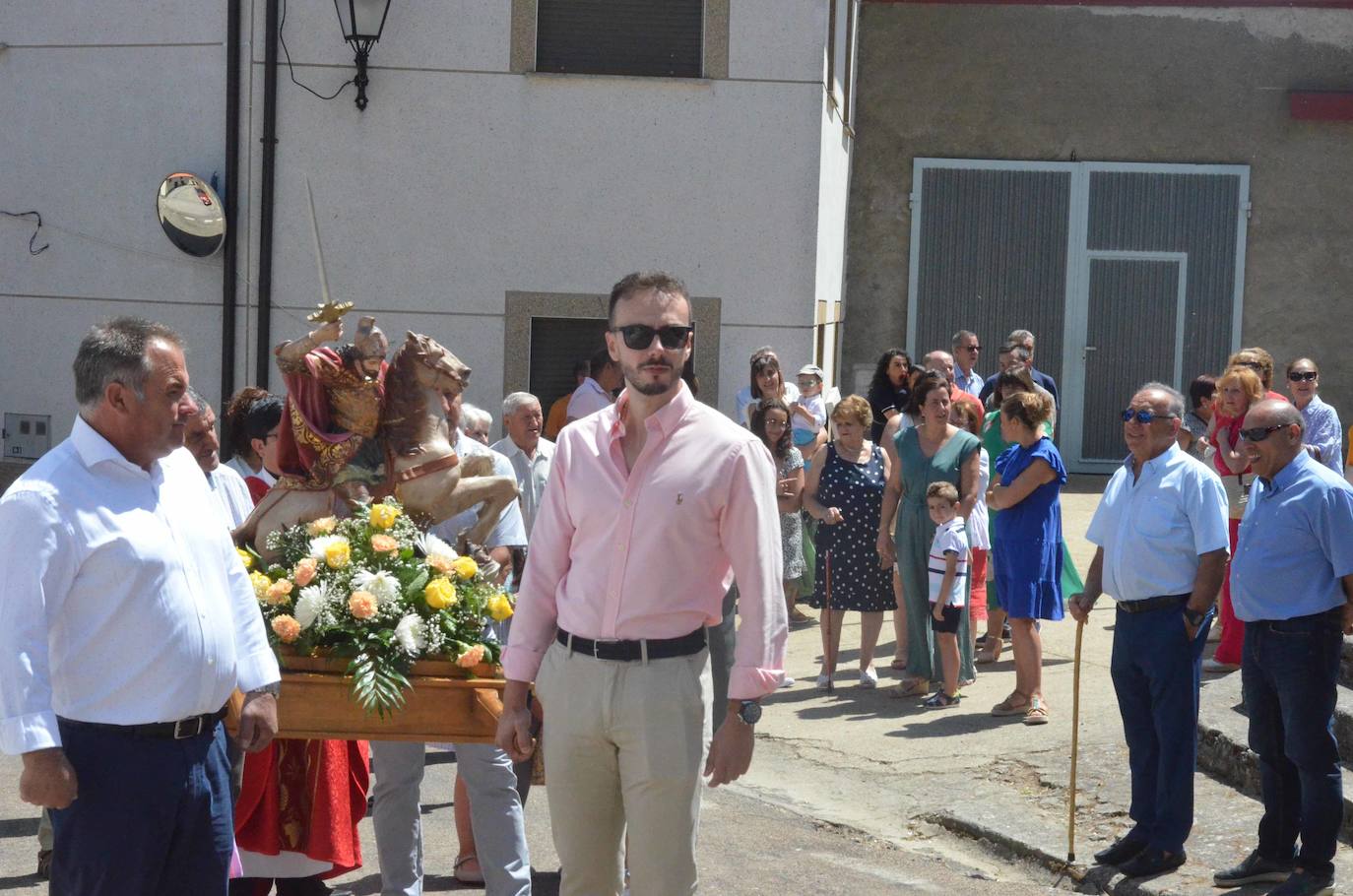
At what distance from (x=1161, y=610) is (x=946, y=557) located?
2.65 metres

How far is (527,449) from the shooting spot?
8266mm

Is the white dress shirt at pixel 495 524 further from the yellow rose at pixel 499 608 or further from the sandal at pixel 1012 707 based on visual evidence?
the sandal at pixel 1012 707

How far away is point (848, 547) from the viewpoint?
32.9 ft

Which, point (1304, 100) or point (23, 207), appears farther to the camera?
point (1304, 100)

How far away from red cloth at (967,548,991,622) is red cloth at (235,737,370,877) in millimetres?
5122

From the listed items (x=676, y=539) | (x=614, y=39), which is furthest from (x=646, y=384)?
(x=614, y=39)

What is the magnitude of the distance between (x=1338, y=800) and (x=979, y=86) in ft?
42.8

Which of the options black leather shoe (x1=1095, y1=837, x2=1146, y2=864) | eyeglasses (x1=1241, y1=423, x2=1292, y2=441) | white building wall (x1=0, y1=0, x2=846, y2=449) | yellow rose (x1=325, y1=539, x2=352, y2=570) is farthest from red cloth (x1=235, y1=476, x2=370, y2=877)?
white building wall (x1=0, y1=0, x2=846, y2=449)

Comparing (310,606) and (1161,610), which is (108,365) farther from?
(1161,610)

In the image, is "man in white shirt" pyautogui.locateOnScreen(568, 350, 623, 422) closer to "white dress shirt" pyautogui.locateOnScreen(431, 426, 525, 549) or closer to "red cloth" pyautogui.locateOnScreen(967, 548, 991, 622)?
"red cloth" pyautogui.locateOnScreen(967, 548, 991, 622)

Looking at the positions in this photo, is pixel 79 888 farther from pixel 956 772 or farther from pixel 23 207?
pixel 23 207

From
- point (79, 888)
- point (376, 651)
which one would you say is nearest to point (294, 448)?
point (376, 651)

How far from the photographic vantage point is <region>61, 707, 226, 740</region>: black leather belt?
400 centimetres

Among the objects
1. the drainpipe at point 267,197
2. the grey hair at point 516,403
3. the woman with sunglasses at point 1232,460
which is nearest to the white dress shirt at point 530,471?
the grey hair at point 516,403
